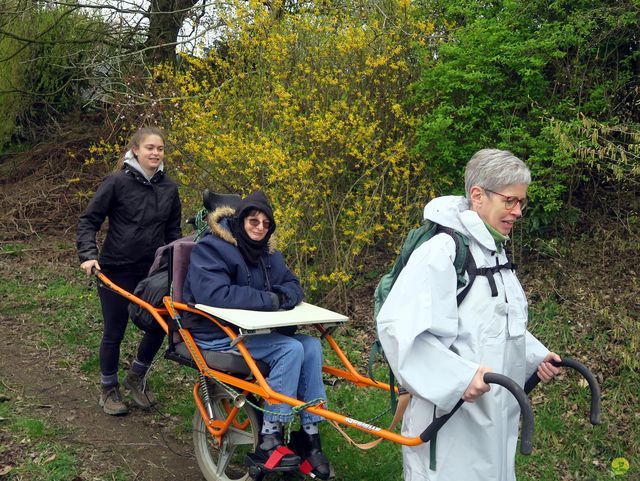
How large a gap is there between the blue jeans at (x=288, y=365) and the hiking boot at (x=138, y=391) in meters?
1.81

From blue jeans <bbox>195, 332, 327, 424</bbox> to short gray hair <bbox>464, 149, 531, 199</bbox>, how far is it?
163cm

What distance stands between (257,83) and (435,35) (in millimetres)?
2111

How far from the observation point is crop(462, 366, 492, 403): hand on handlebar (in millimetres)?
2730

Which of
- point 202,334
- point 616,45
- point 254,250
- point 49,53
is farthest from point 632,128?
point 49,53

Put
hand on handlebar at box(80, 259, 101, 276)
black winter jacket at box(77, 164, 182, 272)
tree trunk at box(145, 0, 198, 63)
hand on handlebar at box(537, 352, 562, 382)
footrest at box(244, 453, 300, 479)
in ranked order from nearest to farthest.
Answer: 1. hand on handlebar at box(537, 352, 562, 382)
2. footrest at box(244, 453, 300, 479)
3. hand on handlebar at box(80, 259, 101, 276)
4. black winter jacket at box(77, 164, 182, 272)
5. tree trunk at box(145, 0, 198, 63)

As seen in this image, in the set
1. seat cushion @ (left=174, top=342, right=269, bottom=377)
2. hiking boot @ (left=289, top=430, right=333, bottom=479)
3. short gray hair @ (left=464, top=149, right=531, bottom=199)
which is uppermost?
short gray hair @ (left=464, top=149, right=531, bottom=199)

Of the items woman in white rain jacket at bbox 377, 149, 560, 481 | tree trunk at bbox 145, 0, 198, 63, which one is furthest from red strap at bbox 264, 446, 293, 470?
tree trunk at bbox 145, 0, 198, 63

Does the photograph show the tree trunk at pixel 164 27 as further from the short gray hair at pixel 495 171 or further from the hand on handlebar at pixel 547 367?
the hand on handlebar at pixel 547 367

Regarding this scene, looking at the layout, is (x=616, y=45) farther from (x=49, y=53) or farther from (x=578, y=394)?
(x=49, y=53)

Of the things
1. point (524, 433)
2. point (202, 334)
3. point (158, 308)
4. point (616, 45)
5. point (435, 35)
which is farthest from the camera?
point (435, 35)

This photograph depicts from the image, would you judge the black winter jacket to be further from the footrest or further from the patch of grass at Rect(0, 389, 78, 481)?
the footrest

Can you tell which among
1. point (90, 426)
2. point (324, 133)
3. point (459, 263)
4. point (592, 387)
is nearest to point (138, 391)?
point (90, 426)

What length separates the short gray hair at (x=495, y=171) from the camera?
9.80 ft

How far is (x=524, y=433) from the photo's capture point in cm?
275
